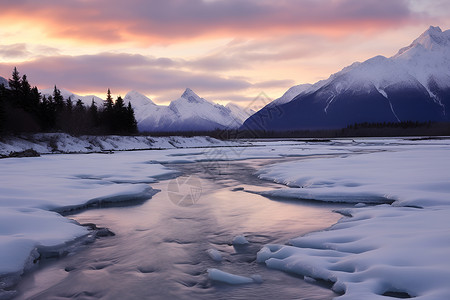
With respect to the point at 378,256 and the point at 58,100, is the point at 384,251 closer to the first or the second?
the point at 378,256

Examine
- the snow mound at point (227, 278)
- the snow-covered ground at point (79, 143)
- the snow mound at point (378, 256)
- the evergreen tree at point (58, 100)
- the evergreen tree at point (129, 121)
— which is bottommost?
the snow mound at point (227, 278)

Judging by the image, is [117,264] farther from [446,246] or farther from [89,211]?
[446,246]

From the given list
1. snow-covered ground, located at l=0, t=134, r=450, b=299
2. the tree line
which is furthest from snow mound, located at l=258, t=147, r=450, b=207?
the tree line

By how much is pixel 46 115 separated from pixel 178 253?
62.5 metres

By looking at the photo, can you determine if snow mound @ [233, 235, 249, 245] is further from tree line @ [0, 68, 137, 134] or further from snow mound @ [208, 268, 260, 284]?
tree line @ [0, 68, 137, 134]

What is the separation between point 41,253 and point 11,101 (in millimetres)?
60274

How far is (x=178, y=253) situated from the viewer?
25.9 ft

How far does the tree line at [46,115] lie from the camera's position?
5121cm

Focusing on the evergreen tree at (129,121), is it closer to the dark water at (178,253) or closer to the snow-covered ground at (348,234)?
the snow-covered ground at (348,234)

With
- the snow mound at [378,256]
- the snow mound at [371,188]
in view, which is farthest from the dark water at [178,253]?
the snow mound at [371,188]

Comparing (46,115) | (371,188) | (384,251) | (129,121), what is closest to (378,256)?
(384,251)

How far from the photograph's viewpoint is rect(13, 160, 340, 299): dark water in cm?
598

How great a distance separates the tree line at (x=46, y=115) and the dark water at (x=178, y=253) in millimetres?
43872

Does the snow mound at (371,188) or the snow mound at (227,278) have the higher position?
the snow mound at (371,188)
